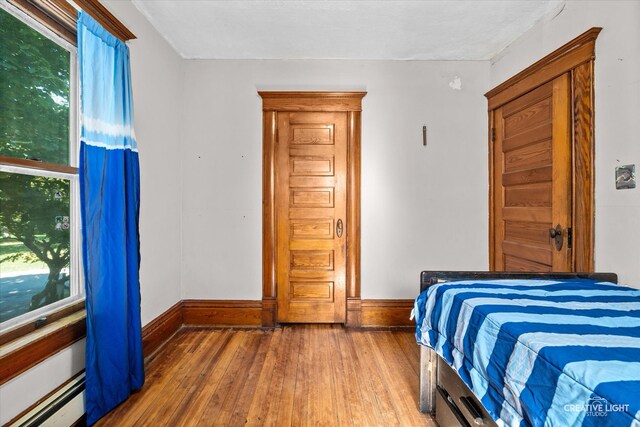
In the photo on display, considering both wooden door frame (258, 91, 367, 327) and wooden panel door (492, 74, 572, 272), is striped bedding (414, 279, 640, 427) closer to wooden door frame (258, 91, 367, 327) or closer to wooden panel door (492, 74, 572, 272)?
wooden panel door (492, 74, 572, 272)

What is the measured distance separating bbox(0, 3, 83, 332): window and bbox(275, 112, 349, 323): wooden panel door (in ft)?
5.34

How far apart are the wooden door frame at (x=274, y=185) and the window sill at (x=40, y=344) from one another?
151 centimetres

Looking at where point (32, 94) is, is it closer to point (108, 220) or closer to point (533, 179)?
point (108, 220)

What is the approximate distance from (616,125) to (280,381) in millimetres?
2559

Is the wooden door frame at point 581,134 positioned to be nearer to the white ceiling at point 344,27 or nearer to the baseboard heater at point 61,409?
the white ceiling at point 344,27

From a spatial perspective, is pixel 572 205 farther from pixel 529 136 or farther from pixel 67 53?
pixel 67 53

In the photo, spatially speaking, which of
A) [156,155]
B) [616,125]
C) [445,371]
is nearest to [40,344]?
[156,155]

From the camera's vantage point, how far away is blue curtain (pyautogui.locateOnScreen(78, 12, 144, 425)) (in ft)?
5.32

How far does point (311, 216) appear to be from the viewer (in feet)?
9.87

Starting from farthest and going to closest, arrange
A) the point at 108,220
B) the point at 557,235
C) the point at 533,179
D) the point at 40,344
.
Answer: the point at 533,179 < the point at 557,235 < the point at 108,220 < the point at 40,344

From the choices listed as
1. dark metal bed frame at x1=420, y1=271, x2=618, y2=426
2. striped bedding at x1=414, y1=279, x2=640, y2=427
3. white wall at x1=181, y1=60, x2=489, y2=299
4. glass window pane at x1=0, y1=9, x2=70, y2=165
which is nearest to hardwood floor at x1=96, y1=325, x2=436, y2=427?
dark metal bed frame at x1=420, y1=271, x2=618, y2=426

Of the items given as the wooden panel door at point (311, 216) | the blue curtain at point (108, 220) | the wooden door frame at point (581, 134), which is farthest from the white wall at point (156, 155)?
the wooden door frame at point (581, 134)

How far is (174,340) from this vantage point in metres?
2.68

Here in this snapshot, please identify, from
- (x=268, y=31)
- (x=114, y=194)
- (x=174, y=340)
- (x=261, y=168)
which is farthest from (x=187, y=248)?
(x=268, y=31)
